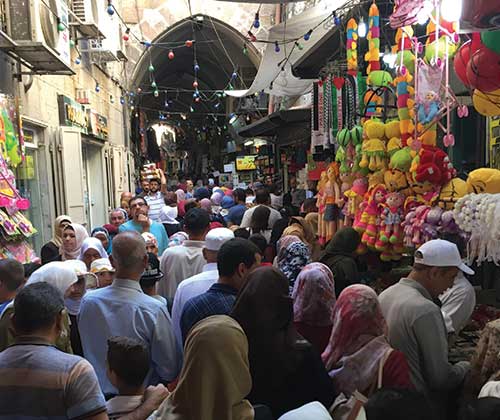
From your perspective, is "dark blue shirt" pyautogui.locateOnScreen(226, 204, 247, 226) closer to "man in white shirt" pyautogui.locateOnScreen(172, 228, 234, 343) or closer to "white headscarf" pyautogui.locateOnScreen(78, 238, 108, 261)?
"white headscarf" pyautogui.locateOnScreen(78, 238, 108, 261)

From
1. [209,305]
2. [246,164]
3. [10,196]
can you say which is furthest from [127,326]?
[246,164]

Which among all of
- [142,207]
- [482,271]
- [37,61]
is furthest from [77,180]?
[482,271]

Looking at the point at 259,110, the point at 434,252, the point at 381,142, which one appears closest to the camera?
the point at 434,252

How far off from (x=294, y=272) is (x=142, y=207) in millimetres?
2193

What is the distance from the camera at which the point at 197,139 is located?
113 feet

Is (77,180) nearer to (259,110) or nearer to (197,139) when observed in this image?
(259,110)

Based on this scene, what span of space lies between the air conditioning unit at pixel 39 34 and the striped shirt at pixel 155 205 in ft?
6.97

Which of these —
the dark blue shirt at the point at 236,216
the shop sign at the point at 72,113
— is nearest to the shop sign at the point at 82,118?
the shop sign at the point at 72,113

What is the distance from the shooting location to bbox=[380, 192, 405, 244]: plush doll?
429 cm

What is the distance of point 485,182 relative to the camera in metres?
3.41

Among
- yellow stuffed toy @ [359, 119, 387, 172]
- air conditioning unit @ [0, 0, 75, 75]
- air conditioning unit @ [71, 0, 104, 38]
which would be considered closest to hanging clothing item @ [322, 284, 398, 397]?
yellow stuffed toy @ [359, 119, 387, 172]

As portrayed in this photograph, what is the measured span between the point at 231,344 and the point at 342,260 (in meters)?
2.43

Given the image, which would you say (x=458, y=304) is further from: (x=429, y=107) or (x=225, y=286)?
(x=225, y=286)

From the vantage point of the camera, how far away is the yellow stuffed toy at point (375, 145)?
14.8 ft
